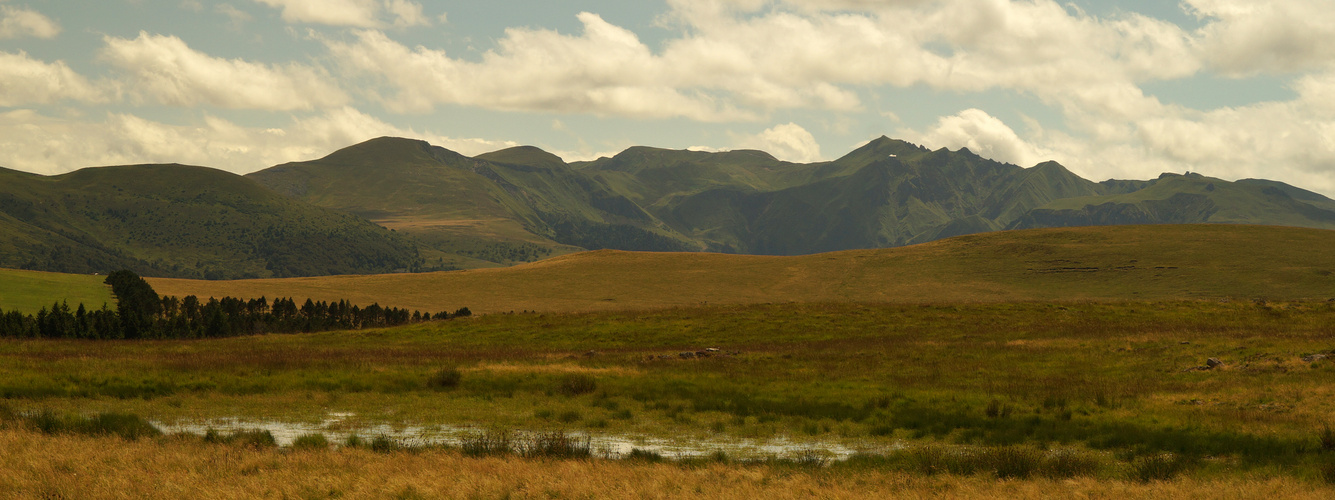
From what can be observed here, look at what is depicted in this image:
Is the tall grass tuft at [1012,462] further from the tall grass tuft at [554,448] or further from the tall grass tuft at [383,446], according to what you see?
the tall grass tuft at [383,446]

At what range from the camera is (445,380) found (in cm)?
3069

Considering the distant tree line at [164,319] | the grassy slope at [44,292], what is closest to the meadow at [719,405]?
the distant tree line at [164,319]

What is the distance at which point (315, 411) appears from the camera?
25.3m

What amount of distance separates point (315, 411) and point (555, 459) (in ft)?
38.7

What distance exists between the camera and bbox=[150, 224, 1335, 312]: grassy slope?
4626 inches

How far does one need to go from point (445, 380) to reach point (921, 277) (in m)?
116

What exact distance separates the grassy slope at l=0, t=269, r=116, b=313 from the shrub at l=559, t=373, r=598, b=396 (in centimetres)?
6742

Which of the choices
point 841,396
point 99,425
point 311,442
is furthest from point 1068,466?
point 99,425

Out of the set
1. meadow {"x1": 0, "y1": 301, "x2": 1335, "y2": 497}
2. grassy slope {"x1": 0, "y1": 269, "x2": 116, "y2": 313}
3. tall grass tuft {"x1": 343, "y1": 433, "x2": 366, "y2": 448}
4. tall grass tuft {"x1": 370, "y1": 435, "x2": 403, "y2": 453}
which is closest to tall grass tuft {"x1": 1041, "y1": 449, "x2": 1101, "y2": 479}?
meadow {"x1": 0, "y1": 301, "x2": 1335, "y2": 497}

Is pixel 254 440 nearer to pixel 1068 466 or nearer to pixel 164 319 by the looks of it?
pixel 1068 466

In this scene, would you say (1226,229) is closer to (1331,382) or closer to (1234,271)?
(1234,271)

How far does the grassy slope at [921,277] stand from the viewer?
385 feet

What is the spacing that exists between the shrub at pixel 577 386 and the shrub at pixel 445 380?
4051 millimetres

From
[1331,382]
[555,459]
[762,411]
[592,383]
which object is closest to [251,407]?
[592,383]
